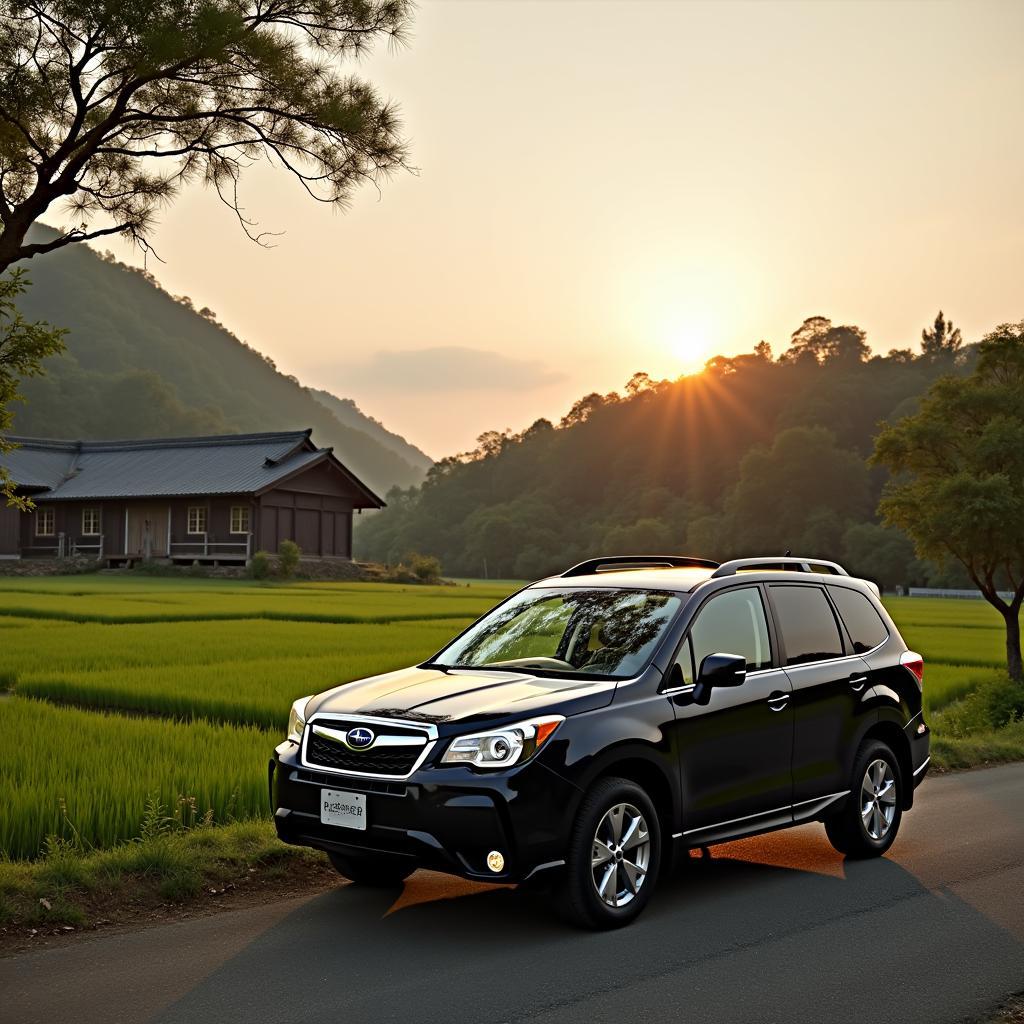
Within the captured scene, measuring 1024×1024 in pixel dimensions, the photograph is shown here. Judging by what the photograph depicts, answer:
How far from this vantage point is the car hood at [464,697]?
644cm

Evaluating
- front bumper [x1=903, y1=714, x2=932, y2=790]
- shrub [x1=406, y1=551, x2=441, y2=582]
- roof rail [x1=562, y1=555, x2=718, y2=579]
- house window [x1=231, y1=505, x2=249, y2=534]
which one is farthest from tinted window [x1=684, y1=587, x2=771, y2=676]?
shrub [x1=406, y1=551, x2=441, y2=582]

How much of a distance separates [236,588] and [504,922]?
1807 inches

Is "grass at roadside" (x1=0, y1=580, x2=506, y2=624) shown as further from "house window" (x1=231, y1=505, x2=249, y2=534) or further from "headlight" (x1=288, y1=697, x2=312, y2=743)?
"headlight" (x1=288, y1=697, x2=312, y2=743)

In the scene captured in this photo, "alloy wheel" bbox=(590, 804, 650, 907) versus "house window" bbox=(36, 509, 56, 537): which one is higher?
"house window" bbox=(36, 509, 56, 537)

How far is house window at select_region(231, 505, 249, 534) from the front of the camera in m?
63.9

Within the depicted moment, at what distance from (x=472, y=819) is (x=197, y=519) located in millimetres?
61207

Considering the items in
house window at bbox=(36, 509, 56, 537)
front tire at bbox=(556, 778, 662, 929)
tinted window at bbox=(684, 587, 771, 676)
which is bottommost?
front tire at bbox=(556, 778, 662, 929)

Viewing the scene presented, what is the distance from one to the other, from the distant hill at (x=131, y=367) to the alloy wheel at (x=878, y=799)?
96.8m

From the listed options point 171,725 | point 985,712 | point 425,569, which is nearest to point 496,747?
point 171,725

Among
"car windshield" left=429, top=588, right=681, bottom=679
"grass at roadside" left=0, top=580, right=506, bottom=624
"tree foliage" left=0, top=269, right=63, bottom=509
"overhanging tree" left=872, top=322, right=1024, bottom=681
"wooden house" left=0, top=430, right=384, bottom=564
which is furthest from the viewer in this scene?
"wooden house" left=0, top=430, right=384, bottom=564

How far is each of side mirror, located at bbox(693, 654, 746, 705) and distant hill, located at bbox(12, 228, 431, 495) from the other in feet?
320

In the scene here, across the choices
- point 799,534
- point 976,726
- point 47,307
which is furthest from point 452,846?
point 47,307

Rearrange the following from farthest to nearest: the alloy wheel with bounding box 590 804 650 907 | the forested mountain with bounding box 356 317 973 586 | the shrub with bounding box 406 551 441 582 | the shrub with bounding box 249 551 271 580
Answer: the forested mountain with bounding box 356 317 973 586 < the shrub with bounding box 406 551 441 582 < the shrub with bounding box 249 551 271 580 < the alloy wheel with bounding box 590 804 650 907

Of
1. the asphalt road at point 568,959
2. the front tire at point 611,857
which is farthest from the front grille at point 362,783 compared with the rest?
the front tire at point 611,857
